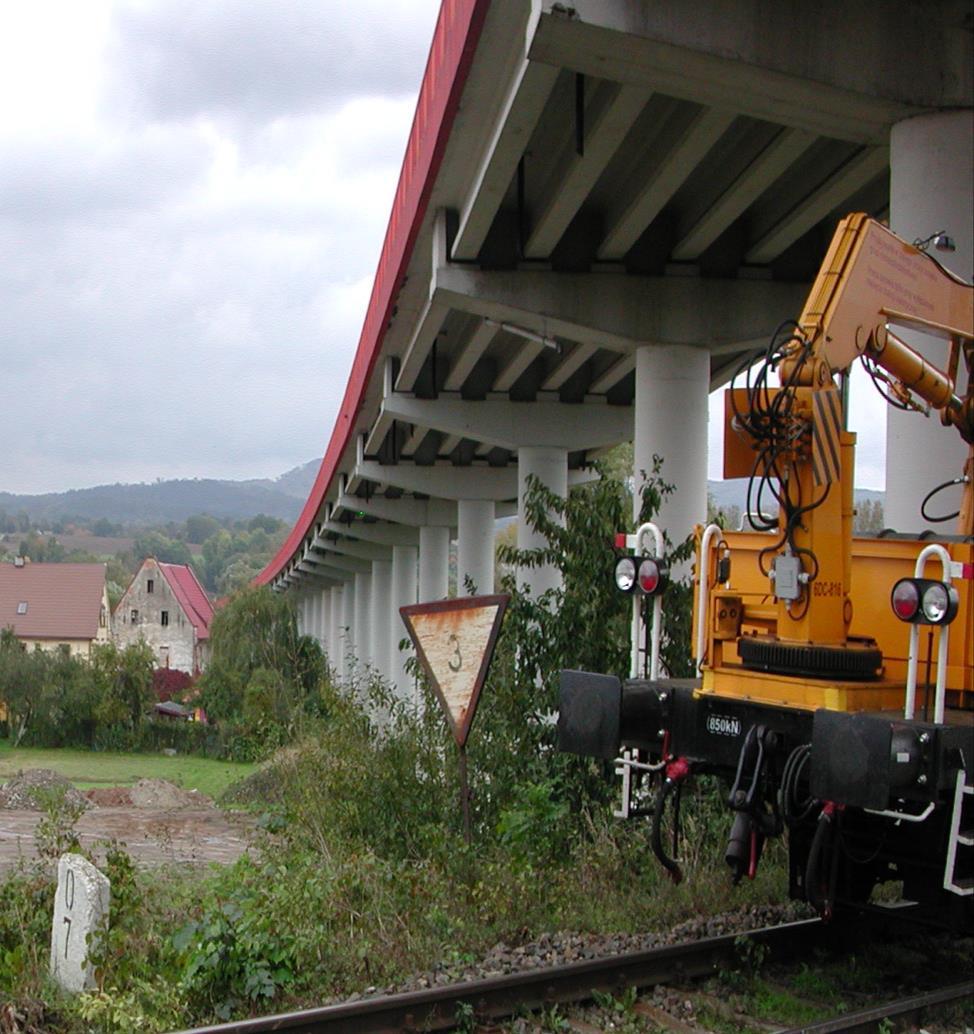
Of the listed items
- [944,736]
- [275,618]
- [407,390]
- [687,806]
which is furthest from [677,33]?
[275,618]

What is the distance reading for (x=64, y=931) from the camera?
24.6ft

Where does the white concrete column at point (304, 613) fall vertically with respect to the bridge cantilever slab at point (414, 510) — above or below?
below

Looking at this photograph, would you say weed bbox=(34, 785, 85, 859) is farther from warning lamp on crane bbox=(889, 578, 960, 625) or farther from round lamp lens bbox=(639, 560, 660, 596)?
warning lamp on crane bbox=(889, 578, 960, 625)

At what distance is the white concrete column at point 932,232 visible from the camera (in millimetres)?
8828

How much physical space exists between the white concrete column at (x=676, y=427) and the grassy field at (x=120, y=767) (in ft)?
89.9

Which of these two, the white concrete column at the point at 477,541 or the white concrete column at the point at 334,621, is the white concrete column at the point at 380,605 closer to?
the white concrete column at the point at 477,541

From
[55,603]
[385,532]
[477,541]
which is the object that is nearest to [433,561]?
[385,532]

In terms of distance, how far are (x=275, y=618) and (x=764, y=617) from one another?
212ft

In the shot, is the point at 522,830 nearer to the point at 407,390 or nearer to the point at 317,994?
the point at 317,994

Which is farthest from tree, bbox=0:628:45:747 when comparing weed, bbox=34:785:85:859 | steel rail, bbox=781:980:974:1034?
steel rail, bbox=781:980:974:1034

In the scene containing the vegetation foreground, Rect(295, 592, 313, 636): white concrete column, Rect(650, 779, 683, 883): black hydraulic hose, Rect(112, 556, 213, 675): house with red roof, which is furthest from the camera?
Rect(112, 556, 213, 675): house with red roof

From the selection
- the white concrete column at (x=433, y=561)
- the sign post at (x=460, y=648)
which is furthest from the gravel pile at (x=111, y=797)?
the sign post at (x=460, y=648)

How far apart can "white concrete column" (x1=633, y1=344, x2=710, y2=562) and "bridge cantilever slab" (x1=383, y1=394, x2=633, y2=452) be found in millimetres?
7267

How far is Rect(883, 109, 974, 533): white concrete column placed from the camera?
348 inches
